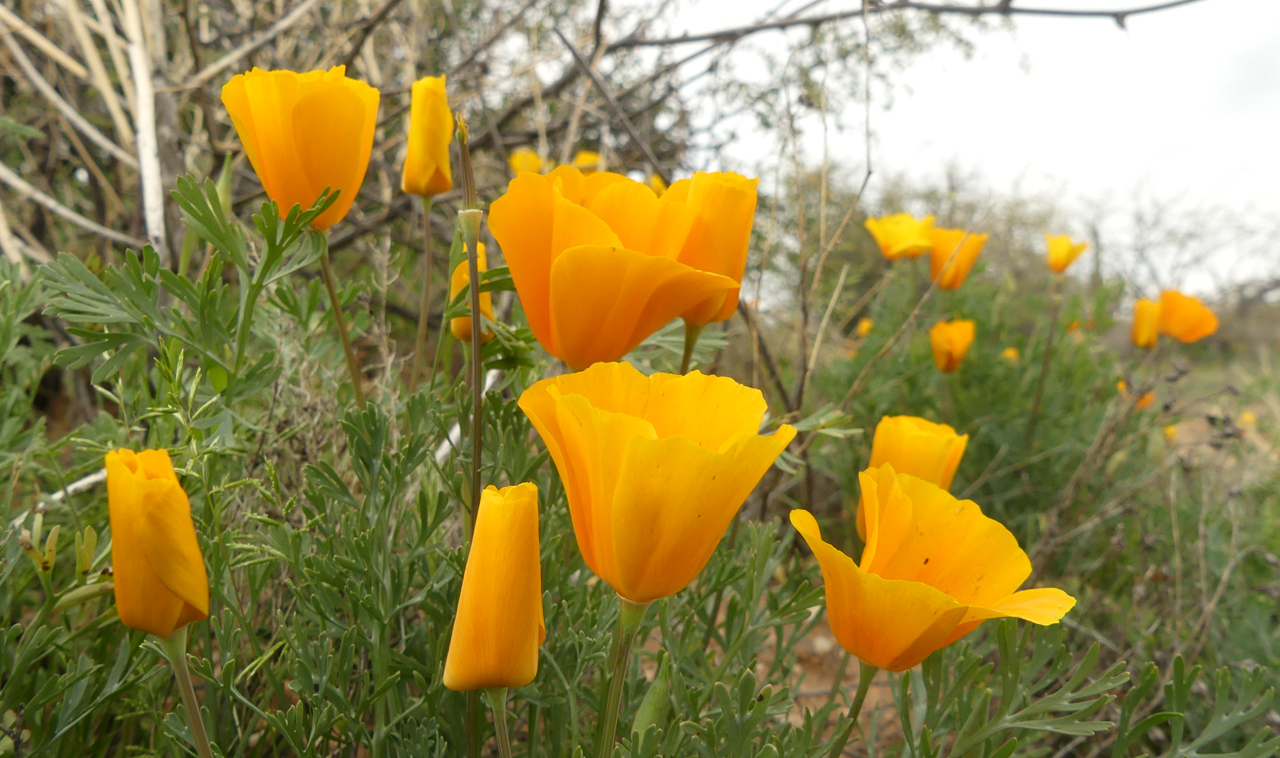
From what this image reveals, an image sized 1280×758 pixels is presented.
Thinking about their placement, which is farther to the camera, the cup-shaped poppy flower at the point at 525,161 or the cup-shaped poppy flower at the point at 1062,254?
the cup-shaped poppy flower at the point at 525,161

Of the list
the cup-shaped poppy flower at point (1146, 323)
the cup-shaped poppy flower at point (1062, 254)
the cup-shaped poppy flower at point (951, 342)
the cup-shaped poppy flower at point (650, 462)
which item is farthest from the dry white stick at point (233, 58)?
the cup-shaped poppy flower at point (1146, 323)

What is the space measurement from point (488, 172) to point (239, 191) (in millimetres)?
738

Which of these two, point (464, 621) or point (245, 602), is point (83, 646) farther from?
point (464, 621)

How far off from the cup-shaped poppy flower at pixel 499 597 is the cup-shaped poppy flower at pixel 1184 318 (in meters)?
2.38

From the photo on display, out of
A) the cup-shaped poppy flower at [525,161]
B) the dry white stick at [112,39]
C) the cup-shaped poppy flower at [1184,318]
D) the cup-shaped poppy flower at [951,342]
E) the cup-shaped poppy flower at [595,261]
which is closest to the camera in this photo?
the cup-shaped poppy flower at [595,261]

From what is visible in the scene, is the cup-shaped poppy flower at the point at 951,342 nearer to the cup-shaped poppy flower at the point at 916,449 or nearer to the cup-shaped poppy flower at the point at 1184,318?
the cup-shaped poppy flower at the point at 1184,318

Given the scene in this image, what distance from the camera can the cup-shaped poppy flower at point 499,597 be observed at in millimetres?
420

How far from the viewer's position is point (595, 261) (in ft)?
1.66

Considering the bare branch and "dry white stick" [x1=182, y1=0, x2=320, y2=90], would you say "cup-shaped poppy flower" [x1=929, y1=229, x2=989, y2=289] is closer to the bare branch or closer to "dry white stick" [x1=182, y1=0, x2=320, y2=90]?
the bare branch

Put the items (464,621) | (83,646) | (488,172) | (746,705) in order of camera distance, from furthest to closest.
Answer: (488,172), (83,646), (746,705), (464,621)

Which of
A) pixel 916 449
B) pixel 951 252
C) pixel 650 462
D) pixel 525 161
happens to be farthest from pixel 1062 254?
pixel 650 462

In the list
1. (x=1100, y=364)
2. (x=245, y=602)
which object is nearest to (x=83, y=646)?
(x=245, y=602)

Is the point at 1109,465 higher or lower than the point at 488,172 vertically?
lower

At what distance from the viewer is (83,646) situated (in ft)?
2.80
